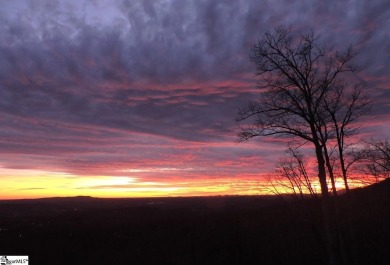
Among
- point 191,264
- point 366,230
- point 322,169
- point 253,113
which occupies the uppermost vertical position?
point 253,113

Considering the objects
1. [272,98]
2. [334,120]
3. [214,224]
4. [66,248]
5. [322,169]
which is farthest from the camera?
[214,224]

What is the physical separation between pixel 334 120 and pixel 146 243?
4419 cm

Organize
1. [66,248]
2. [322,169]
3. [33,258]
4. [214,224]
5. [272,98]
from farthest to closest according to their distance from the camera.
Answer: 1. [214,224]
2. [66,248]
3. [33,258]
4. [272,98]
5. [322,169]

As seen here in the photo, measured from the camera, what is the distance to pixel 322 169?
1262cm

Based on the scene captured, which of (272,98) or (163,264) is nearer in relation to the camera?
(272,98)

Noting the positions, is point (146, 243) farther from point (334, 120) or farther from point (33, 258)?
point (334, 120)

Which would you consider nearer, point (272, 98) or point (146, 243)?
point (272, 98)

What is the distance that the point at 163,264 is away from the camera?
38.2 m

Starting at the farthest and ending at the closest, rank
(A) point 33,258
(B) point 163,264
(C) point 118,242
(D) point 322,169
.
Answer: (C) point 118,242 < (A) point 33,258 < (B) point 163,264 < (D) point 322,169

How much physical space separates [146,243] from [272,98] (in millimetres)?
45724

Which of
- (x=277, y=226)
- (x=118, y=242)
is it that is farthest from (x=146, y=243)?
(x=277, y=226)

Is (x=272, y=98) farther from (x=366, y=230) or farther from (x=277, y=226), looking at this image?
(x=277, y=226)

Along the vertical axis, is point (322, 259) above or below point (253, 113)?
below

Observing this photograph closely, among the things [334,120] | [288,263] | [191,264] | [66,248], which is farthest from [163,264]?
[334,120]
